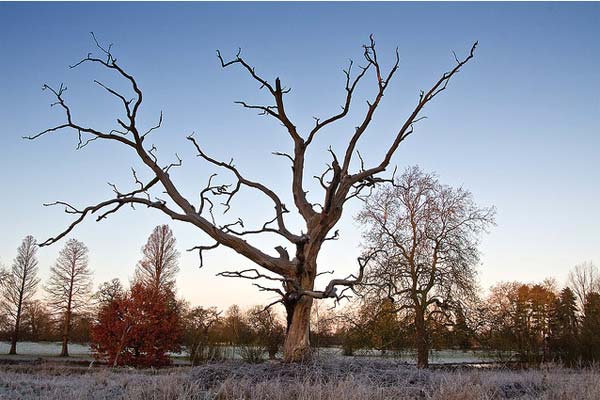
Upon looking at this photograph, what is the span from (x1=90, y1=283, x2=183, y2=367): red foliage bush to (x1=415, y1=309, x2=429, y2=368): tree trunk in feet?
49.0

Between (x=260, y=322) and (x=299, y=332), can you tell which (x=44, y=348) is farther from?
(x=299, y=332)

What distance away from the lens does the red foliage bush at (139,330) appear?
90.0 feet

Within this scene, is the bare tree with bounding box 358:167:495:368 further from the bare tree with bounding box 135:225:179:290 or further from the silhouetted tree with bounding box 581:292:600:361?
the bare tree with bounding box 135:225:179:290

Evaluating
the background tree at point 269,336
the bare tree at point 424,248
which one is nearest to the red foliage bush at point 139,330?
the background tree at point 269,336

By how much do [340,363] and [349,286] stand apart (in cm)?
139

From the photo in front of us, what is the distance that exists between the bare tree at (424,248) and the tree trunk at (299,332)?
39.1ft

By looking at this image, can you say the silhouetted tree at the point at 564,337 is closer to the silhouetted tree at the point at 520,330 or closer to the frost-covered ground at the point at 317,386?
the silhouetted tree at the point at 520,330

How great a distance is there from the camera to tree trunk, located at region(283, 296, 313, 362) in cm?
858

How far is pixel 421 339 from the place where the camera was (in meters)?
20.5

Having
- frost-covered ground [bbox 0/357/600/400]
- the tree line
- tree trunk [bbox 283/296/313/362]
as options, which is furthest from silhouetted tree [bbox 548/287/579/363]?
tree trunk [bbox 283/296/313/362]

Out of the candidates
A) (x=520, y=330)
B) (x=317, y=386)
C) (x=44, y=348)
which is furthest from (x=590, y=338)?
(x=44, y=348)

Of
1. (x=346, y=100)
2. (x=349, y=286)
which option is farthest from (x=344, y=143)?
(x=349, y=286)

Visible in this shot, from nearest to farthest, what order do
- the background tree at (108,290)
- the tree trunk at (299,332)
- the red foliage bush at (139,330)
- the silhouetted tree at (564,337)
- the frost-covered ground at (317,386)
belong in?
the frost-covered ground at (317,386) → the tree trunk at (299,332) → the silhouetted tree at (564,337) → the red foliage bush at (139,330) → the background tree at (108,290)

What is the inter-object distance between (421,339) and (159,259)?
23.5 m
